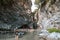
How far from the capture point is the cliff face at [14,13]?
78.3 feet

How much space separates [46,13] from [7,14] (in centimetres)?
549

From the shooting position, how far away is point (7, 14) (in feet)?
79.7

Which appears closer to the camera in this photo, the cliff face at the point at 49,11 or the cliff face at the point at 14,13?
the cliff face at the point at 49,11

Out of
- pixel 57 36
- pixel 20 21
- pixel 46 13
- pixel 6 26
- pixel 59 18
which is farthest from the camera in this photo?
pixel 20 21

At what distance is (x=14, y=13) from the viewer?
2484cm

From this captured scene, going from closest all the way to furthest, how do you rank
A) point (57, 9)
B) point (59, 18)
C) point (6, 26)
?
point (59, 18) → point (57, 9) → point (6, 26)

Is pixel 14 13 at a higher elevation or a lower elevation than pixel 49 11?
lower

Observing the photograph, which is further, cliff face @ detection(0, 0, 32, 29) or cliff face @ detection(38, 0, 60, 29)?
cliff face @ detection(0, 0, 32, 29)

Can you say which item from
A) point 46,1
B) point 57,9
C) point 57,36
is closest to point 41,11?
point 46,1

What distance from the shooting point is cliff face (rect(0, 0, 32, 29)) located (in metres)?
23.9

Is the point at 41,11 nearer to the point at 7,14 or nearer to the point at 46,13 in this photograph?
the point at 46,13

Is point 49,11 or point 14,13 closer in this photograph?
point 49,11

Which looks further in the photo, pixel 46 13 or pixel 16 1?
pixel 16 1

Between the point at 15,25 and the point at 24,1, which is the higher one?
the point at 24,1
